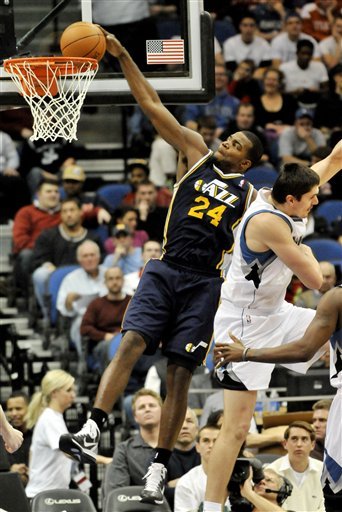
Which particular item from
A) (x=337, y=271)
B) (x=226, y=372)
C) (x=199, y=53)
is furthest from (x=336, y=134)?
(x=226, y=372)

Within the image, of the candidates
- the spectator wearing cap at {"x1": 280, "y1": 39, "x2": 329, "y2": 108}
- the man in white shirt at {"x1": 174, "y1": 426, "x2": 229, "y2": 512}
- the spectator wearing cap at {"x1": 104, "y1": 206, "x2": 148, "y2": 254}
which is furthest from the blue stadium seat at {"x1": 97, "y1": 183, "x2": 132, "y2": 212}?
the man in white shirt at {"x1": 174, "y1": 426, "x2": 229, "y2": 512}

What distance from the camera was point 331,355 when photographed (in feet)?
24.8

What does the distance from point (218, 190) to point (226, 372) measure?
1.20 metres

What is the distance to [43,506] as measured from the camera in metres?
9.77

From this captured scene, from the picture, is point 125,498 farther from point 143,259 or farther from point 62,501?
point 143,259

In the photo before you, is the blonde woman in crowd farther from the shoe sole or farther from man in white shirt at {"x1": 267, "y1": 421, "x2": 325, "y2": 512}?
the shoe sole

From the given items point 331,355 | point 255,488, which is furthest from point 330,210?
point 331,355

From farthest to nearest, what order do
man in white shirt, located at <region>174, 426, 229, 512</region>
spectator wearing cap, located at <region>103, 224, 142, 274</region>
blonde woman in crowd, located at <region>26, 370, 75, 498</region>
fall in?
1. spectator wearing cap, located at <region>103, 224, 142, 274</region>
2. blonde woman in crowd, located at <region>26, 370, 75, 498</region>
3. man in white shirt, located at <region>174, 426, 229, 512</region>

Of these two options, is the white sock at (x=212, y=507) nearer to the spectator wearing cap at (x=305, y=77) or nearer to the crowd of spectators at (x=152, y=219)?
the crowd of spectators at (x=152, y=219)

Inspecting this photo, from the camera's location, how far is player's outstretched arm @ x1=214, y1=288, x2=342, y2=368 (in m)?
7.33

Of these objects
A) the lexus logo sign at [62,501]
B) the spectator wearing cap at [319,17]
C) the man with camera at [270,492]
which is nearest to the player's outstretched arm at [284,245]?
the man with camera at [270,492]

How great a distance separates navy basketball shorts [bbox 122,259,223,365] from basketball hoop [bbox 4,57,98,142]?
43.1 inches

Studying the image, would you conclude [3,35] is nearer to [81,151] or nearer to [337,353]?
[337,353]

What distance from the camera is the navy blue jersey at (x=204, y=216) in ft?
27.6
